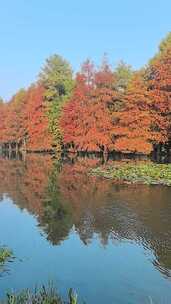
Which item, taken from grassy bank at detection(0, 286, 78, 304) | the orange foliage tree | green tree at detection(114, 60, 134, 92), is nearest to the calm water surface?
grassy bank at detection(0, 286, 78, 304)

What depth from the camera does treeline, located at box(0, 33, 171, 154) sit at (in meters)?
42.4

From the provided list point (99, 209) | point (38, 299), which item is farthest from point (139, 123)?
point (38, 299)

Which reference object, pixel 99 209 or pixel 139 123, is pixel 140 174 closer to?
pixel 99 209

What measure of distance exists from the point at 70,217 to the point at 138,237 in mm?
4014

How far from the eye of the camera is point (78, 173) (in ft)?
115

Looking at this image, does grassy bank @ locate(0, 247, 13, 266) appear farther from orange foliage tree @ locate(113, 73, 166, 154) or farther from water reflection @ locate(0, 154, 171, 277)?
orange foliage tree @ locate(113, 73, 166, 154)

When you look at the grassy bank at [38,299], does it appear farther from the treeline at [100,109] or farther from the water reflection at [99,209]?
the treeline at [100,109]

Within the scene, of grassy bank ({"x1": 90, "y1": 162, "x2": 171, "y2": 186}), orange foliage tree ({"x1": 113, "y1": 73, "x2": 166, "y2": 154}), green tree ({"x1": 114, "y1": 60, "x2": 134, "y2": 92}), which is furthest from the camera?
green tree ({"x1": 114, "y1": 60, "x2": 134, "y2": 92})

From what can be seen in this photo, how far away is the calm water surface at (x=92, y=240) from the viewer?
10.3 metres

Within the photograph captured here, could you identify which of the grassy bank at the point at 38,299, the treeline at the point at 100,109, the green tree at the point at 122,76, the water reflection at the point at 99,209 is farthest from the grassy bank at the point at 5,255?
the green tree at the point at 122,76

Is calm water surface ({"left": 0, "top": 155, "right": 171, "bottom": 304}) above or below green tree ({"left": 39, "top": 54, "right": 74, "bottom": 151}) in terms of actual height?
below

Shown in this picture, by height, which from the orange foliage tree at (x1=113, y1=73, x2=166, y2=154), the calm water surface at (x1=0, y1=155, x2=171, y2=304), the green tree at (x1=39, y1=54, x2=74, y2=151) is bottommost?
the calm water surface at (x1=0, y1=155, x2=171, y2=304)

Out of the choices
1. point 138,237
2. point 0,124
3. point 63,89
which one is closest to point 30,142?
point 63,89

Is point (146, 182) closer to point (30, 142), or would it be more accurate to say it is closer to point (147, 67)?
point (147, 67)
